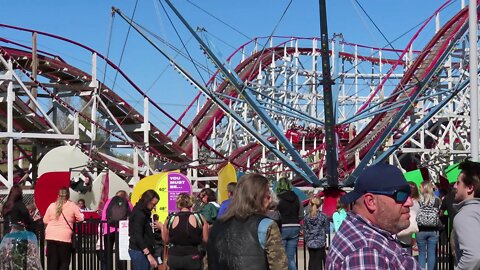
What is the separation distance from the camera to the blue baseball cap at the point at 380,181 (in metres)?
3.78

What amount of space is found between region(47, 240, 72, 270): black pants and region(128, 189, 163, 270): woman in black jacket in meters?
1.71

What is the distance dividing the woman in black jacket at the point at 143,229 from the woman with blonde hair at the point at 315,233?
3.16 meters

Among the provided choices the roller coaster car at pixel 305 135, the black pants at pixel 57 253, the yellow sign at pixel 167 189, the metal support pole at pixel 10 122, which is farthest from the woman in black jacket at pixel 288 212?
the roller coaster car at pixel 305 135

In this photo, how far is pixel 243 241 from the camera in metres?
5.49

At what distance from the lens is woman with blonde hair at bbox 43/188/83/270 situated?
38.3 ft

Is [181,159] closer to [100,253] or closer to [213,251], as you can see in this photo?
[100,253]

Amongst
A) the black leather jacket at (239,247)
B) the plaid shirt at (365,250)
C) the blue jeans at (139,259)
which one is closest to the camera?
the plaid shirt at (365,250)

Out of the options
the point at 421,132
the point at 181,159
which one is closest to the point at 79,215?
the point at 181,159

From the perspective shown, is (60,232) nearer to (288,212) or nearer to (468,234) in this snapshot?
(288,212)

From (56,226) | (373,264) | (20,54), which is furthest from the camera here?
(20,54)

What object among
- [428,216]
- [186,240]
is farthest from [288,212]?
[186,240]

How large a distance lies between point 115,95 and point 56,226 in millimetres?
17535

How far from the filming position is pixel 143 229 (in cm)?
1018

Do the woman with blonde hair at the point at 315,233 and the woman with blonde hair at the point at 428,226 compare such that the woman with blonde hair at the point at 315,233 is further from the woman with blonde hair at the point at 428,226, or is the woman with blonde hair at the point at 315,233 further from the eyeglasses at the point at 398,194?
the eyeglasses at the point at 398,194
